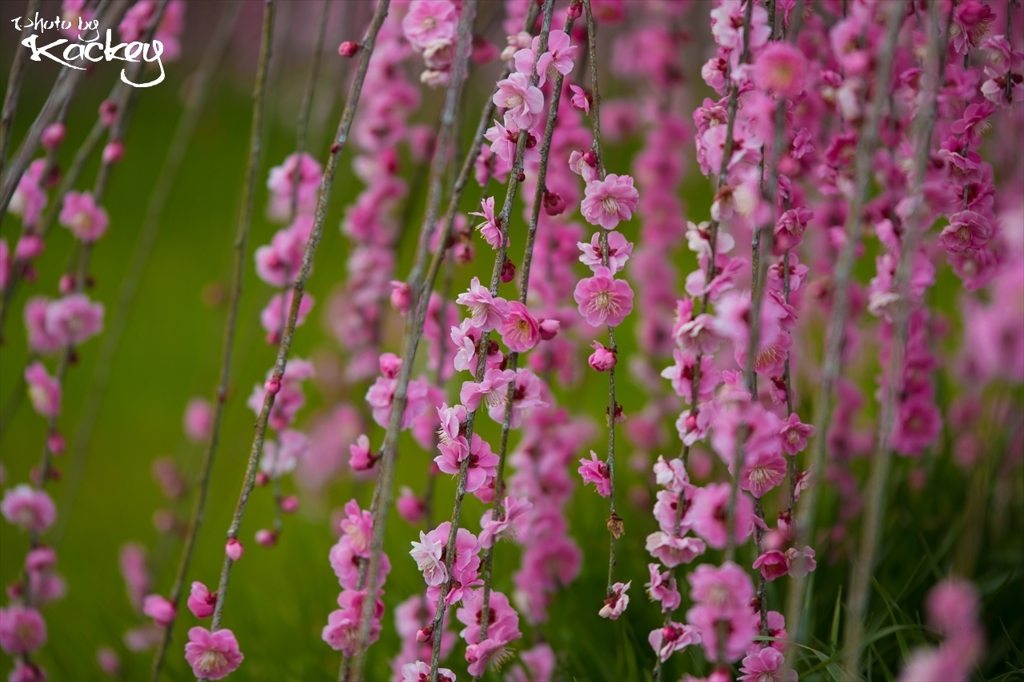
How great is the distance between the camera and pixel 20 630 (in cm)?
111

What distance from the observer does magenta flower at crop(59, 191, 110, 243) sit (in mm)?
1187

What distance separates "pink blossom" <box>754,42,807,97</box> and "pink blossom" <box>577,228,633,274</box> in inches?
A: 8.1

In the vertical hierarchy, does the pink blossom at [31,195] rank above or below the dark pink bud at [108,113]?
below

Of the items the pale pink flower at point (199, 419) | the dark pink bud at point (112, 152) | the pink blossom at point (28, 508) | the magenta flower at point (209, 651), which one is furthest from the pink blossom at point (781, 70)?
the pale pink flower at point (199, 419)

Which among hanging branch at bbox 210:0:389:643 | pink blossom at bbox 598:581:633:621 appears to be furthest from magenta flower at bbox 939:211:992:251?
hanging branch at bbox 210:0:389:643

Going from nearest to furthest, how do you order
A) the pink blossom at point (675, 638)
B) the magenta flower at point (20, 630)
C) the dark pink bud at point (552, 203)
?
the pink blossom at point (675, 638)
the dark pink bud at point (552, 203)
the magenta flower at point (20, 630)

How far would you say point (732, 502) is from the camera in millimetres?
627

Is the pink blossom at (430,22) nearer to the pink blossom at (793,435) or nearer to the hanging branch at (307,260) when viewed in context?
the hanging branch at (307,260)

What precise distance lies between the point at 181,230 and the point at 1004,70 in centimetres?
402

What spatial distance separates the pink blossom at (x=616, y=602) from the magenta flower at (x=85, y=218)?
851mm

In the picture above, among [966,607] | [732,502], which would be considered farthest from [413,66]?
[966,607]

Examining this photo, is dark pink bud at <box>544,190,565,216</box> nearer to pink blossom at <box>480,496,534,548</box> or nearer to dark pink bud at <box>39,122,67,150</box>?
pink blossom at <box>480,496,534,548</box>

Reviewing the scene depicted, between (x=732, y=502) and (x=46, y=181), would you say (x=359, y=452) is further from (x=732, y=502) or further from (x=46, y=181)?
(x=46, y=181)

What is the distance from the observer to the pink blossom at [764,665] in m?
0.73
